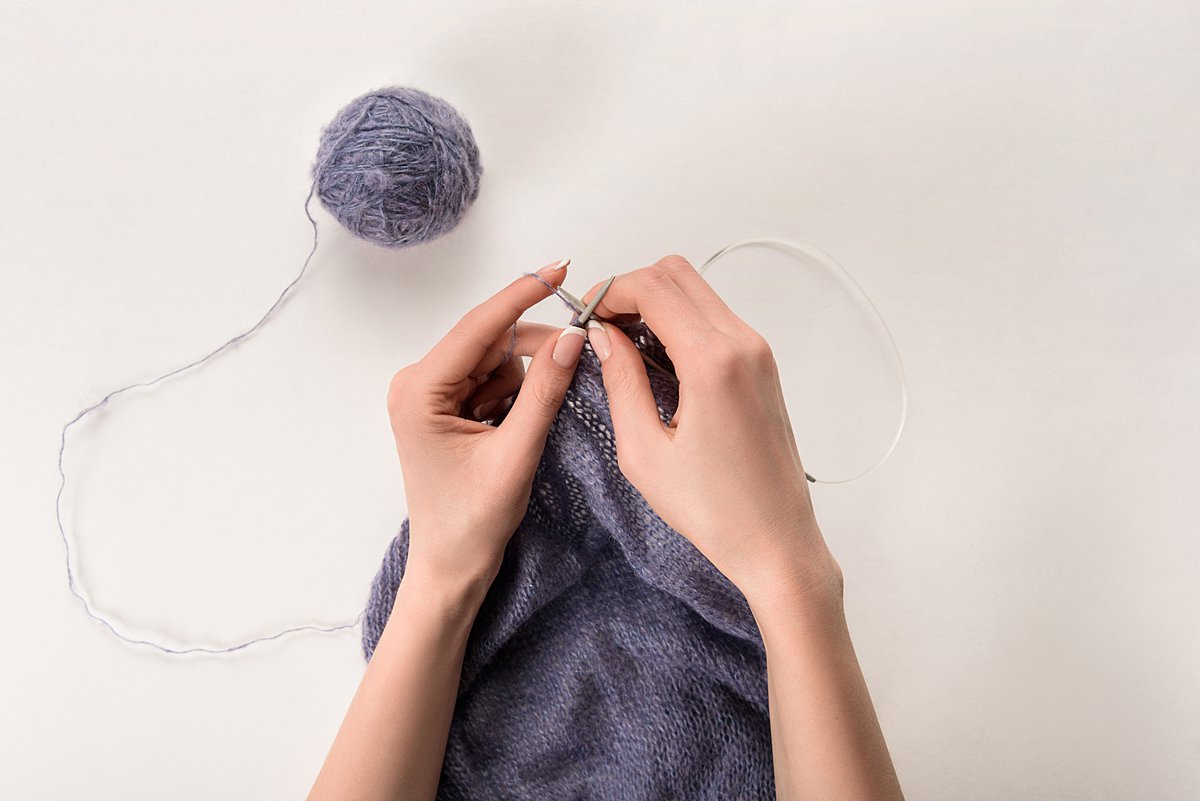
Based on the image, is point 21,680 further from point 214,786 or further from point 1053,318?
point 1053,318

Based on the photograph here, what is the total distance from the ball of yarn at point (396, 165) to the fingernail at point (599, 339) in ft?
0.87

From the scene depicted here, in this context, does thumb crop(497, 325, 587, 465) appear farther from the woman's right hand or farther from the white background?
the white background

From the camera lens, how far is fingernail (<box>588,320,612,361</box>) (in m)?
0.76

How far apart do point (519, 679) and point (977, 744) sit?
606mm

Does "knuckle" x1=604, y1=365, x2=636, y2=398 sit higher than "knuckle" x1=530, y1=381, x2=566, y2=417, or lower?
higher

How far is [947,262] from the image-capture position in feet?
3.34

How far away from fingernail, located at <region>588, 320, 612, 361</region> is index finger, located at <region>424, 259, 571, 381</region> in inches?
2.6

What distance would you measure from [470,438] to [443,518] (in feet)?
0.29

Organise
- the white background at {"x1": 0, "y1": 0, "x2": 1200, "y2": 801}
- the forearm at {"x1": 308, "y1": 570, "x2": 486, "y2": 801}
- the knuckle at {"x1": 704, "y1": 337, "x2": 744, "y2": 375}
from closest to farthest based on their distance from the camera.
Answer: the knuckle at {"x1": 704, "y1": 337, "x2": 744, "y2": 375} < the forearm at {"x1": 308, "y1": 570, "x2": 486, "y2": 801} < the white background at {"x1": 0, "y1": 0, "x2": 1200, "y2": 801}

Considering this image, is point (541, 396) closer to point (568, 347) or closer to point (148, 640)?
point (568, 347)

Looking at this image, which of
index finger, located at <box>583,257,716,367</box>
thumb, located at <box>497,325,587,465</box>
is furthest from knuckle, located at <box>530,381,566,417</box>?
index finger, located at <box>583,257,716,367</box>

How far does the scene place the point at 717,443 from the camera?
69 cm

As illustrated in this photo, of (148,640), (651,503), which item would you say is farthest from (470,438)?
(148,640)

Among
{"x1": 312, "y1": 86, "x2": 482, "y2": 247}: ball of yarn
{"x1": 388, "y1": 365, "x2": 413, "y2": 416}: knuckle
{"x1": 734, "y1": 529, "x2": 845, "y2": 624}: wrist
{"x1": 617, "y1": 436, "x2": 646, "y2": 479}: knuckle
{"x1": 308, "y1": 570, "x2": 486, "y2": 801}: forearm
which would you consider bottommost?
{"x1": 308, "y1": 570, "x2": 486, "y2": 801}: forearm
